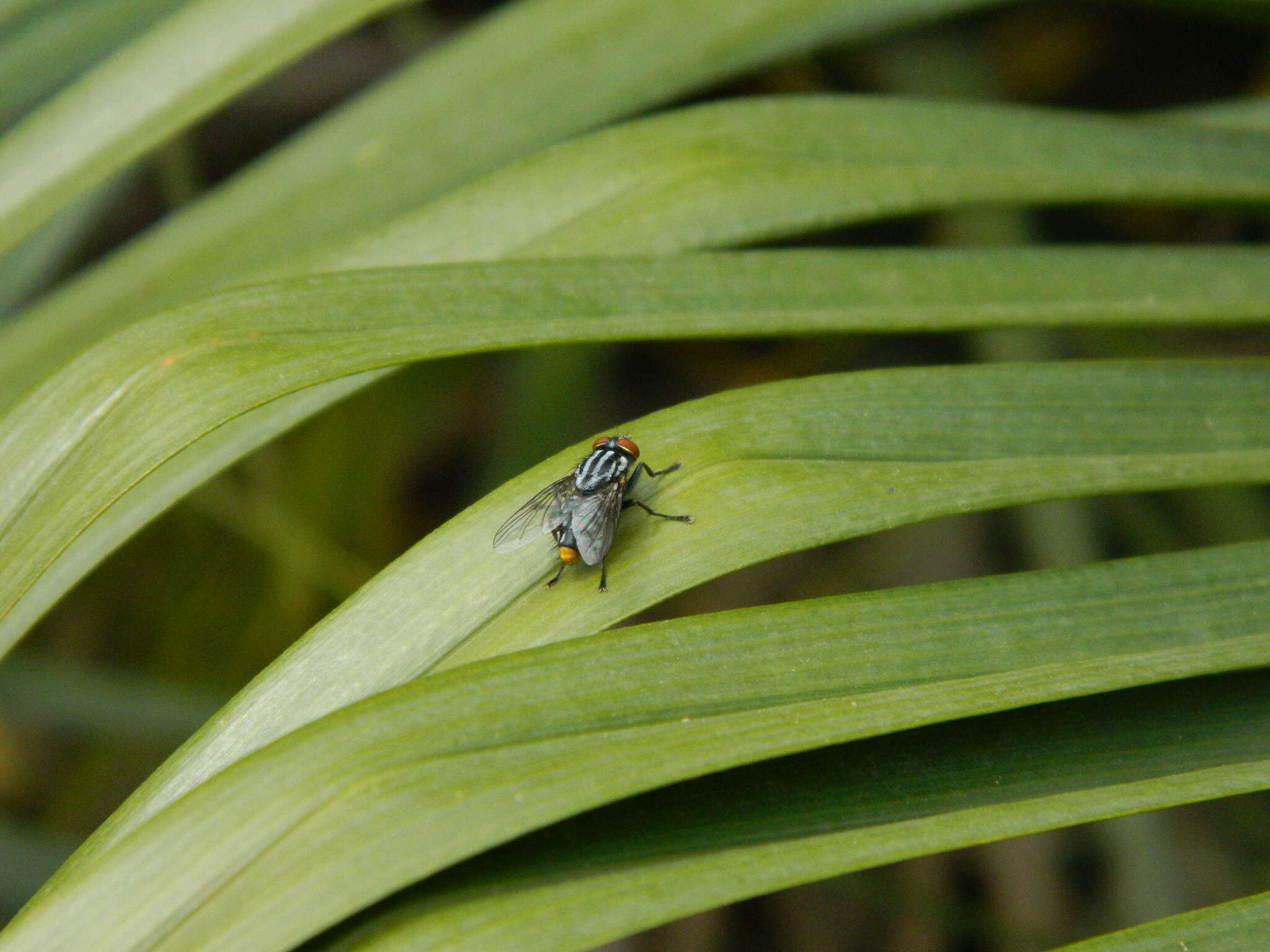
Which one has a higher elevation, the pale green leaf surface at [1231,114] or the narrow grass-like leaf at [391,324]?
the pale green leaf surface at [1231,114]

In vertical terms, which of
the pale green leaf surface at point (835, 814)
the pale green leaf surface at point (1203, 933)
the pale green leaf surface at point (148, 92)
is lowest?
the pale green leaf surface at point (1203, 933)

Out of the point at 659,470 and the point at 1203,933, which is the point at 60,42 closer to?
the point at 659,470

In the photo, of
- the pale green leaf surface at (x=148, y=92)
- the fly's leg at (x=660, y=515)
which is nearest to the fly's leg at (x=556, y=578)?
the fly's leg at (x=660, y=515)

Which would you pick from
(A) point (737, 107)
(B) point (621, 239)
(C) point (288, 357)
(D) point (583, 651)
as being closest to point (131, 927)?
(D) point (583, 651)

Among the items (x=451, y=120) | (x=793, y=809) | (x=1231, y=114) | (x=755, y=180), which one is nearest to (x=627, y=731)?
(x=793, y=809)

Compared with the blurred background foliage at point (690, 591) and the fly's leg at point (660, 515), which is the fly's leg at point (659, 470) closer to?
the fly's leg at point (660, 515)

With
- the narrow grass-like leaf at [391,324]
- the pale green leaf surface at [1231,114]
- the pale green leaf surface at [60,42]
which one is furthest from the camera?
the pale green leaf surface at [1231,114]

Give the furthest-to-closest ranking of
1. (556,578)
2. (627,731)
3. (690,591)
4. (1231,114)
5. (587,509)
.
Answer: (690,591)
(1231,114)
(587,509)
(556,578)
(627,731)
